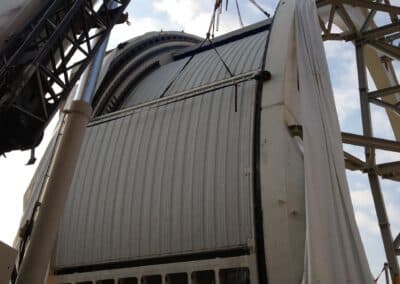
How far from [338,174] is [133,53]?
268 inches

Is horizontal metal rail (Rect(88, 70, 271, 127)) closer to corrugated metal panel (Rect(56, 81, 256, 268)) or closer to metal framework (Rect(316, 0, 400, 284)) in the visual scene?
corrugated metal panel (Rect(56, 81, 256, 268))

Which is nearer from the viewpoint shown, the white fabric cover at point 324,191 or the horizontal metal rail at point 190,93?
the white fabric cover at point 324,191

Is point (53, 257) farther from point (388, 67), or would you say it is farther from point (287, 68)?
point (388, 67)

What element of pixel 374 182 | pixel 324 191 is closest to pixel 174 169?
pixel 324 191

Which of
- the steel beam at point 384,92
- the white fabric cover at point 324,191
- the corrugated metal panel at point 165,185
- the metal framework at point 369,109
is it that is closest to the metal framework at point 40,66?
the corrugated metal panel at point 165,185

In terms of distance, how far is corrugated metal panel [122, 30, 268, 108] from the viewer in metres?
8.30

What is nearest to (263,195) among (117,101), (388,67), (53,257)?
(53,257)

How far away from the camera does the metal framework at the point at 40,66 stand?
4918mm

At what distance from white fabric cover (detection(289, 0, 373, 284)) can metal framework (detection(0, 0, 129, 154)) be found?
3107mm

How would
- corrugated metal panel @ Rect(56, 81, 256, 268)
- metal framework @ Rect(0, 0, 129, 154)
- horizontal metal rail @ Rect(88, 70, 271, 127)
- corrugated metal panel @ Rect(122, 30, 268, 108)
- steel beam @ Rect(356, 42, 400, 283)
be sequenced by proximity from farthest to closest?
steel beam @ Rect(356, 42, 400, 283) < corrugated metal panel @ Rect(122, 30, 268, 108) < horizontal metal rail @ Rect(88, 70, 271, 127) < corrugated metal panel @ Rect(56, 81, 256, 268) < metal framework @ Rect(0, 0, 129, 154)

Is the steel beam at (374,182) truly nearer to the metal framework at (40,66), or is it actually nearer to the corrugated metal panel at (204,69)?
the corrugated metal panel at (204,69)

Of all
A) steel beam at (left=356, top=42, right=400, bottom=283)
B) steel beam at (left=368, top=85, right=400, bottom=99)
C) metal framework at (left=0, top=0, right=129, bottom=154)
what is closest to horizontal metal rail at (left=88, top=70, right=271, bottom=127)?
metal framework at (left=0, top=0, right=129, bottom=154)

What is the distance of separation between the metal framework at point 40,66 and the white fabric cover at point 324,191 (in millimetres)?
3107

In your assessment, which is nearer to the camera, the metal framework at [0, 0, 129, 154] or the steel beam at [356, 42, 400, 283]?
the metal framework at [0, 0, 129, 154]
